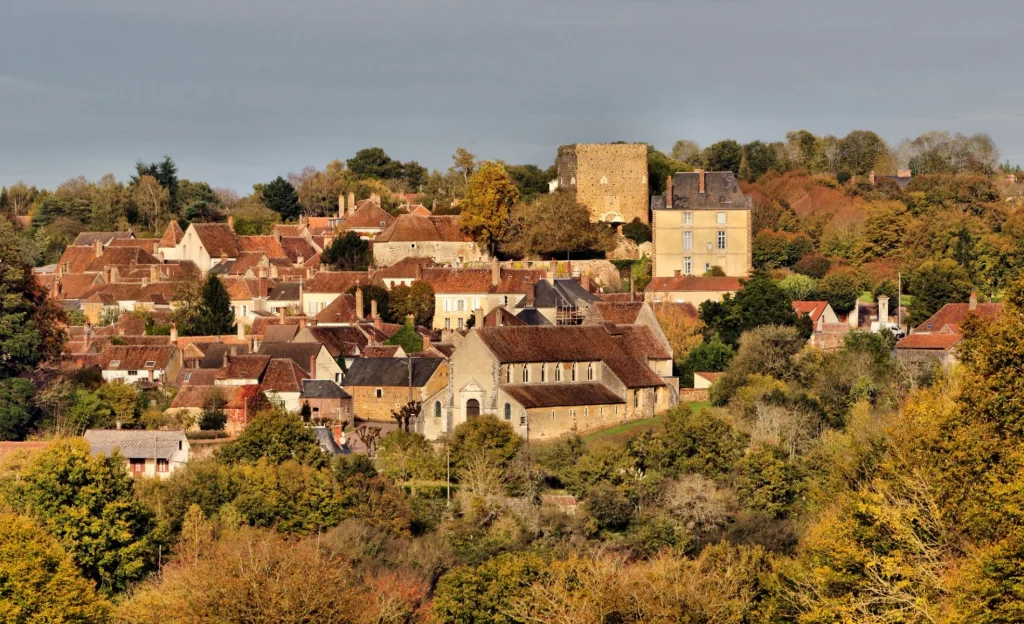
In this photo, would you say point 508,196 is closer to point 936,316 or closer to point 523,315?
point 523,315

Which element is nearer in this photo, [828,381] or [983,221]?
[828,381]

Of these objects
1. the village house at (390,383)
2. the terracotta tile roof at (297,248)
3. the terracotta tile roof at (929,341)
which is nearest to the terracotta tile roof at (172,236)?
the terracotta tile roof at (297,248)

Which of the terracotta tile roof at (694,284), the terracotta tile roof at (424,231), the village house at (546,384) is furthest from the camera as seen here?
the terracotta tile roof at (424,231)

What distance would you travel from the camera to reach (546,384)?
51.3m

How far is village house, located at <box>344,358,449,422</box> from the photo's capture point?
53625mm

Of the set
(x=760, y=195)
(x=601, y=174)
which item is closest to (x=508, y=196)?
(x=601, y=174)

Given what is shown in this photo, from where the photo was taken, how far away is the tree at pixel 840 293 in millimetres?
64812

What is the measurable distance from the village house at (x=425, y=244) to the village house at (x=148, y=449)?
25.9 metres

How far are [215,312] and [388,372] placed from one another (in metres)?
13.6

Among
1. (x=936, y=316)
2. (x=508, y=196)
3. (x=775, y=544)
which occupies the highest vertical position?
(x=508, y=196)

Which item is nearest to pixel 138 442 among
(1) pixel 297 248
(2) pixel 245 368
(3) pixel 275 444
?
(3) pixel 275 444

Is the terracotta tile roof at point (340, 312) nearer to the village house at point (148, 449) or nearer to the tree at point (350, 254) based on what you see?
the tree at point (350, 254)

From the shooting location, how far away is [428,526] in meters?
41.5

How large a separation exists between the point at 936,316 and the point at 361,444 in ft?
63.9
